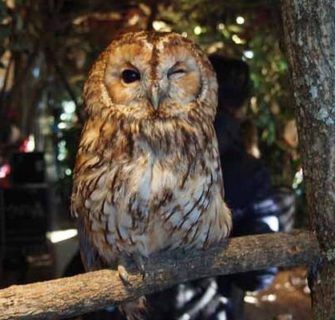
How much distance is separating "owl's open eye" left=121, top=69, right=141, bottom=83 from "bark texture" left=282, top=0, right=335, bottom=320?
0.23 metres

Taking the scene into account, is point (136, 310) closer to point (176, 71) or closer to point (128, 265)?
point (128, 265)

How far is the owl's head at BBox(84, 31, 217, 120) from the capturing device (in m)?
1.01

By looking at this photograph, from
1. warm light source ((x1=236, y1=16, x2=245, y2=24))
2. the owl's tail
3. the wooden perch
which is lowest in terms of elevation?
the owl's tail

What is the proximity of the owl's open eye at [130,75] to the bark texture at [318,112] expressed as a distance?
228 millimetres

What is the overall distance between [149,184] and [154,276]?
0.13 meters

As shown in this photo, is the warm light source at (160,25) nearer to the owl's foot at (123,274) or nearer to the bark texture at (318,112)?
the bark texture at (318,112)

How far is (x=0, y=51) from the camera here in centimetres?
167

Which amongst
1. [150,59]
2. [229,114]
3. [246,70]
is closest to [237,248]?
[150,59]

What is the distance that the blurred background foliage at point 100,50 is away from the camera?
2164 millimetres

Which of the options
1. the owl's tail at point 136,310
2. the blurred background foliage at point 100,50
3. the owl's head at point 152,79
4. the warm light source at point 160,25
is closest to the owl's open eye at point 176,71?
the owl's head at point 152,79

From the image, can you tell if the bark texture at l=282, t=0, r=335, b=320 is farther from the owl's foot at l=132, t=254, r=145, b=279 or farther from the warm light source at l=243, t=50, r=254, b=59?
the warm light source at l=243, t=50, r=254, b=59

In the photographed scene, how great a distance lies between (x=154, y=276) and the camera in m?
1.02

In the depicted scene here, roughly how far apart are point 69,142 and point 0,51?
62 centimetres

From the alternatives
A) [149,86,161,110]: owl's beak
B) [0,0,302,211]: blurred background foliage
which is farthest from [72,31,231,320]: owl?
[0,0,302,211]: blurred background foliage
